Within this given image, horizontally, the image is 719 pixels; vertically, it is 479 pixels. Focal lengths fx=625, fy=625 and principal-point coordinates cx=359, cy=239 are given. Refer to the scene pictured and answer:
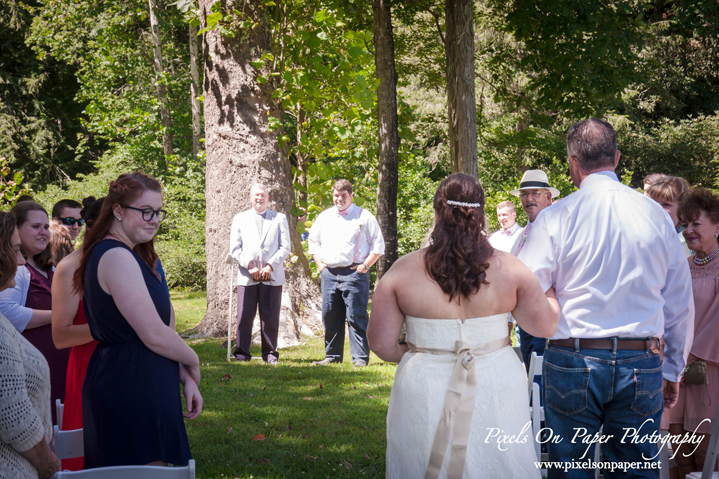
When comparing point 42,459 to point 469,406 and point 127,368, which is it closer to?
point 127,368

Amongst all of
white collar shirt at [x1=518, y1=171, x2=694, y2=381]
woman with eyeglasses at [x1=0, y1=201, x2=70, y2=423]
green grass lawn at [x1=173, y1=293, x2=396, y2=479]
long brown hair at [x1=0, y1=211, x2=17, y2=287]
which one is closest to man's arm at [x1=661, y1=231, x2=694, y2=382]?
white collar shirt at [x1=518, y1=171, x2=694, y2=381]

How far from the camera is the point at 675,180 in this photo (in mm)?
5039

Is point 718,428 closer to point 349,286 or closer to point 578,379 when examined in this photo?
point 578,379

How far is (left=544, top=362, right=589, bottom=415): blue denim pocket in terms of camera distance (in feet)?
9.93

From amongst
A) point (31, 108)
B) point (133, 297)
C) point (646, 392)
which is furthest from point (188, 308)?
point (31, 108)

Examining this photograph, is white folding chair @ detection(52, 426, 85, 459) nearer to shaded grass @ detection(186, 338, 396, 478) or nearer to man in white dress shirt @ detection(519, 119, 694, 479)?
shaded grass @ detection(186, 338, 396, 478)

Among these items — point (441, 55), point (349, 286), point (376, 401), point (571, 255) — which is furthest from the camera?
point (441, 55)

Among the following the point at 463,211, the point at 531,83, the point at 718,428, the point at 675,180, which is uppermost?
the point at 531,83

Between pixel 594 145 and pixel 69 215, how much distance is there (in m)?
4.15

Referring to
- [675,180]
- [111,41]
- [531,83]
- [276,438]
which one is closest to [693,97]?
[531,83]

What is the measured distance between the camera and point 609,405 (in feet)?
10.0

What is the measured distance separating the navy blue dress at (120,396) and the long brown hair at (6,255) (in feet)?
1.42

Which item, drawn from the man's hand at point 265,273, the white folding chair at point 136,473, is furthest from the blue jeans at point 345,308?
the white folding chair at point 136,473

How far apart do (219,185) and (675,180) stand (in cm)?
686
